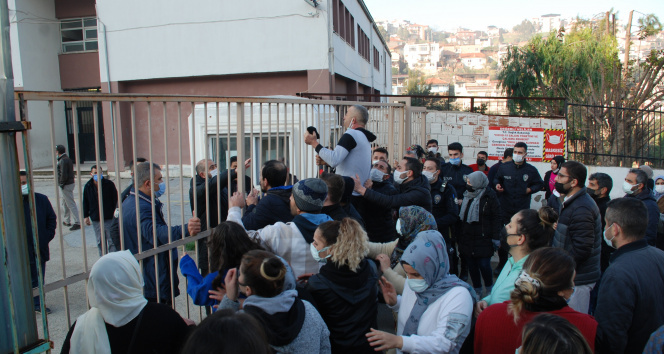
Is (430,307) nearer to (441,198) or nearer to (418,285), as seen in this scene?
(418,285)

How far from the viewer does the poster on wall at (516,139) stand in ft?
33.3

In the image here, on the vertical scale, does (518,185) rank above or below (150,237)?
below

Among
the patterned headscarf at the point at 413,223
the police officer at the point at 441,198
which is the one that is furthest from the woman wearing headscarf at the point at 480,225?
the patterned headscarf at the point at 413,223

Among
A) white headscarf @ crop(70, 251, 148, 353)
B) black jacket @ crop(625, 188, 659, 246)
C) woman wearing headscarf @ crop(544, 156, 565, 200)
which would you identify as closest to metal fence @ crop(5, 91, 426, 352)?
white headscarf @ crop(70, 251, 148, 353)

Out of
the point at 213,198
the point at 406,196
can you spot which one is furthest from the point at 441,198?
the point at 213,198

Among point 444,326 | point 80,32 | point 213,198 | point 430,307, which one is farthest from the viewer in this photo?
point 80,32

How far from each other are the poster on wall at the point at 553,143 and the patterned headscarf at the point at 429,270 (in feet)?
28.2

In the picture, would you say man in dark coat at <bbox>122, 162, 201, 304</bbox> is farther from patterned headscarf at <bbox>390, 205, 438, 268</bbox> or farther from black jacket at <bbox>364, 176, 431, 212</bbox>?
black jacket at <bbox>364, 176, 431, 212</bbox>

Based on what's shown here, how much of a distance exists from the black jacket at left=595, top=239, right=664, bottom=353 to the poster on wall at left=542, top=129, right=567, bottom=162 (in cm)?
811

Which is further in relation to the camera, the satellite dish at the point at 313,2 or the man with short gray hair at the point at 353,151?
the satellite dish at the point at 313,2

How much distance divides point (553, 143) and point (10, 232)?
10.4 metres

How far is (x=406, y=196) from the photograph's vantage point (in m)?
4.38

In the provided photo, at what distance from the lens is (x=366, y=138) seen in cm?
443

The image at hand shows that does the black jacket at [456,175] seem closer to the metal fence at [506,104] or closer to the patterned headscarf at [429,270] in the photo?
the metal fence at [506,104]
